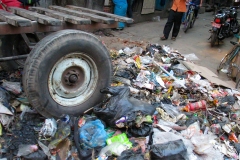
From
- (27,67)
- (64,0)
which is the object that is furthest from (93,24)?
(64,0)

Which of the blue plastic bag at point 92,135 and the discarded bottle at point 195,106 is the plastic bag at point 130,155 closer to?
the blue plastic bag at point 92,135

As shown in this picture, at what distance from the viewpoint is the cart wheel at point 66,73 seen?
8.29ft

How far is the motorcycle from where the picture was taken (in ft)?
22.9

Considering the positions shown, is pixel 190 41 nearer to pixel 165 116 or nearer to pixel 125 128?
pixel 165 116

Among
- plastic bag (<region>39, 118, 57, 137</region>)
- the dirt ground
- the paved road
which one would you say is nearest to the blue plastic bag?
plastic bag (<region>39, 118, 57, 137</region>)

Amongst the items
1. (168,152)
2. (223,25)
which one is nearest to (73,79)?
(168,152)

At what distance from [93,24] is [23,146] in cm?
164

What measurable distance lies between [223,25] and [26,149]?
21.6 feet

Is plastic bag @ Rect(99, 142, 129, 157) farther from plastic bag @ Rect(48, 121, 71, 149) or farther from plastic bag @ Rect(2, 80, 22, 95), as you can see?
plastic bag @ Rect(2, 80, 22, 95)

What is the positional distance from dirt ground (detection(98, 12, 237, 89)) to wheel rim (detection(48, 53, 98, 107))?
3219 mm

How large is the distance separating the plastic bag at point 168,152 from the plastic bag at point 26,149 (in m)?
1.16

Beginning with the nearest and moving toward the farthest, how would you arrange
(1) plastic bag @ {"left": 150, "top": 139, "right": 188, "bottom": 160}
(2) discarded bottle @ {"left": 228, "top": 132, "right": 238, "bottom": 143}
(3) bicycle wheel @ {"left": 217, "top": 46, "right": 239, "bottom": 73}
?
(1) plastic bag @ {"left": 150, "top": 139, "right": 188, "bottom": 160}, (2) discarded bottle @ {"left": 228, "top": 132, "right": 238, "bottom": 143}, (3) bicycle wheel @ {"left": 217, "top": 46, "right": 239, "bottom": 73}

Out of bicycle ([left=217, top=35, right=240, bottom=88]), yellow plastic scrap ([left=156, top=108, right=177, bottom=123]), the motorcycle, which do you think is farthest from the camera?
the motorcycle

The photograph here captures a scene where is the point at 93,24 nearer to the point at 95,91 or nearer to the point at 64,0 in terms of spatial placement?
the point at 95,91
